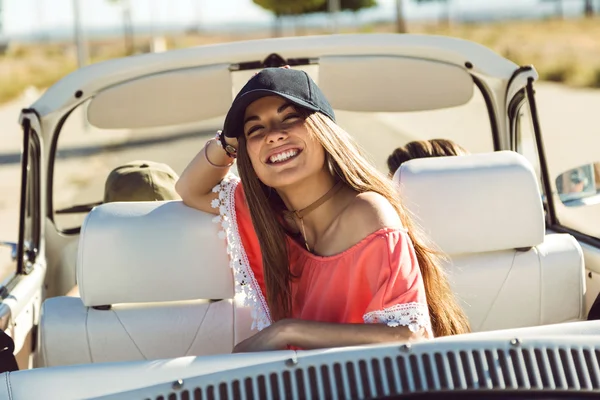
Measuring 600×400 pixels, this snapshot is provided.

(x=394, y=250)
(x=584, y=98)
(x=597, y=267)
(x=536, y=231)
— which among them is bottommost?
(x=584, y=98)

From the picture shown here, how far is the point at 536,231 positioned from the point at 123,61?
1789mm

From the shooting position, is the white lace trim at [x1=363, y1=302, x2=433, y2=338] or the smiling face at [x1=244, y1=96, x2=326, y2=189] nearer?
the white lace trim at [x1=363, y1=302, x2=433, y2=338]

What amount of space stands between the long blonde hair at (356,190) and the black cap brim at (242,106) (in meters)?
0.05

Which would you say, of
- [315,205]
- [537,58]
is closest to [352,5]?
[537,58]

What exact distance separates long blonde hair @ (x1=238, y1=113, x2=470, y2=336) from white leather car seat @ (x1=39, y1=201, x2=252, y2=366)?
1.00 ft

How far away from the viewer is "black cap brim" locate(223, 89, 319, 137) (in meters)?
2.15

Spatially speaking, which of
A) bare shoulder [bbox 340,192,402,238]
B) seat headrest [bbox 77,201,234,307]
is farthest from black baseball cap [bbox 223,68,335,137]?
seat headrest [bbox 77,201,234,307]

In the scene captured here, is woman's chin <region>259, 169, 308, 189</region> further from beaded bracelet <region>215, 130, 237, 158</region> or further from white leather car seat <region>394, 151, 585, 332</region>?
white leather car seat <region>394, 151, 585, 332</region>

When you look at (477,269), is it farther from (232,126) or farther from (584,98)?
(584,98)

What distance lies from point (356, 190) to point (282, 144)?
25 cm

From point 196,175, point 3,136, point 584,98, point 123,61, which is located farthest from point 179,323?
point 584,98

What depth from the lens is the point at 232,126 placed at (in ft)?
7.64

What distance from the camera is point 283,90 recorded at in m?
2.16

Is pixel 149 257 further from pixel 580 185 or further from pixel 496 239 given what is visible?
pixel 580 185
